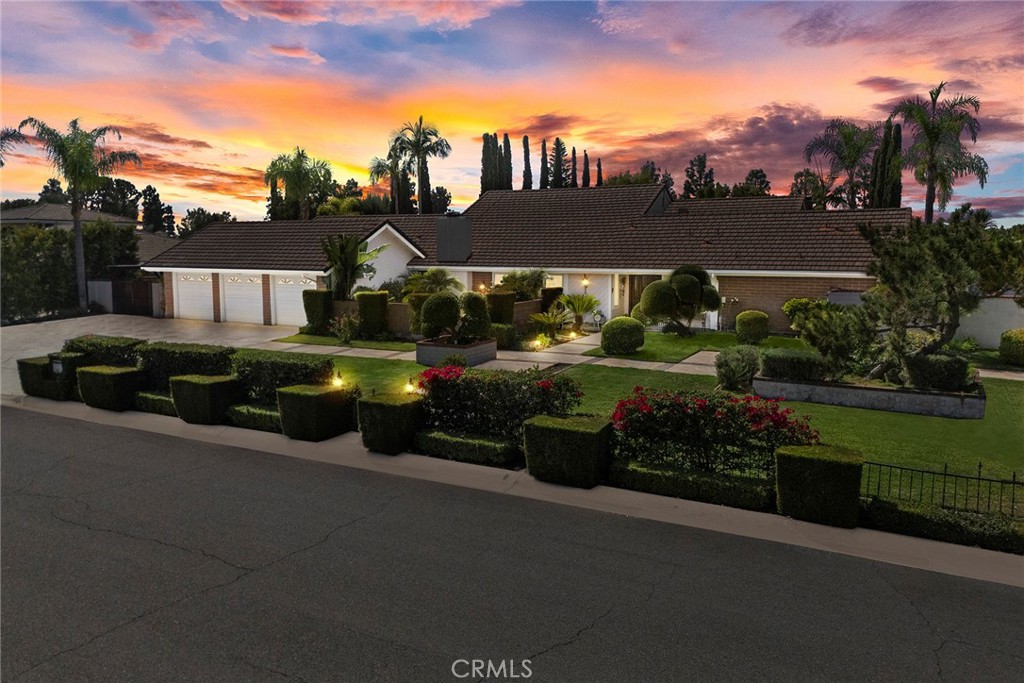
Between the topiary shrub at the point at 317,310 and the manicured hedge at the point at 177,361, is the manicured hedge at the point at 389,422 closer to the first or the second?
the manicured hedge at the point at 177,361

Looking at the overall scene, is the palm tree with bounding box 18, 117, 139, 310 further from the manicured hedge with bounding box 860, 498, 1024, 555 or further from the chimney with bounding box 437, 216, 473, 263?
the manicured hedge with bounding box 860, 498, 1024, 555

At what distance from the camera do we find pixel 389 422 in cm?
1216

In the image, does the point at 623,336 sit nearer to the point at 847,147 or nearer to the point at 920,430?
the point at 920,430

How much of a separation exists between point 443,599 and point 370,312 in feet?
73.2

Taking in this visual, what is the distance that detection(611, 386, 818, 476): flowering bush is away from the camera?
388 inches

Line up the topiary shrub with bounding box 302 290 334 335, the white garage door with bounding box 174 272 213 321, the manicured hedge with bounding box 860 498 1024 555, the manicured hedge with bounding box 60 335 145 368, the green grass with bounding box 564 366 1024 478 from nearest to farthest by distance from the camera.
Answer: the manicured hedge with bounding box 860 498 1024 555 → the green grass with bounding box 564 366 1024 478 → the manicured hedge with bounding box 60 335 145 368 → the topiary shrub with bounding box 302 290 334 335 → the white garage door with bounding box 174 272 213 321

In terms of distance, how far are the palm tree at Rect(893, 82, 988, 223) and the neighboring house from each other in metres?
9.63

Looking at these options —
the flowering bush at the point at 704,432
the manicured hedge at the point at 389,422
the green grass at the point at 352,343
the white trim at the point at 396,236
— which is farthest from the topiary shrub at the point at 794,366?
the white trim at the point at 396,236

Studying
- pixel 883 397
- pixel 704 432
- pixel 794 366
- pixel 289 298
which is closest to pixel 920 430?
pixel 883 397

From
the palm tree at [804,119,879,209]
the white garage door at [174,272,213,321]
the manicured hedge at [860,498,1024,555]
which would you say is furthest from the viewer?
the palm tree at [804,119,879,209]

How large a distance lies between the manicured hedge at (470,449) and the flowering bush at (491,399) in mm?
321

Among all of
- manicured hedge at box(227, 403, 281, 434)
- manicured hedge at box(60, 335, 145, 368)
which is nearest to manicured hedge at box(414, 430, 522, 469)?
manicured hedge at box(227, 403, 281, 434)

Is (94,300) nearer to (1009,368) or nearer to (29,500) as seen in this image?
(29,500)

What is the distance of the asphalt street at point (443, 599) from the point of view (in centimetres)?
584
